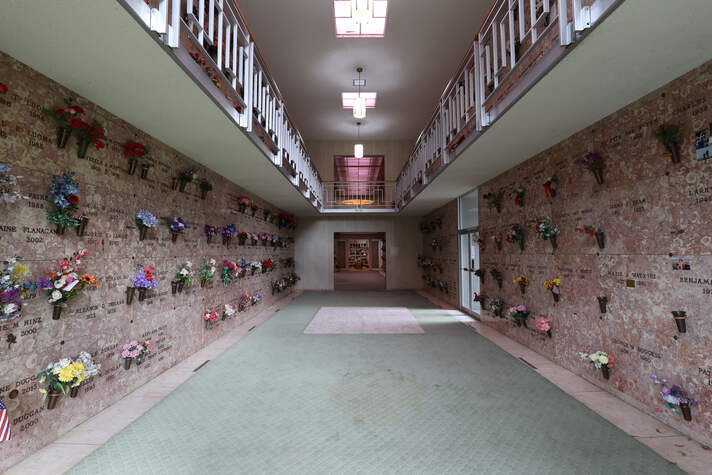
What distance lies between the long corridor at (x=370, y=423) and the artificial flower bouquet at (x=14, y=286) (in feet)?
3.85

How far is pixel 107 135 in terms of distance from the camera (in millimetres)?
3174

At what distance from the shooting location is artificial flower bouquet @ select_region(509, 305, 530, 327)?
16.1 ft

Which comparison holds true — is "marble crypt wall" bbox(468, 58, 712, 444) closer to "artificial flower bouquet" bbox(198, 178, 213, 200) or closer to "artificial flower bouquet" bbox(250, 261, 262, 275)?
"artificial flower bouquet" bbox(198, 178, 213, 200)

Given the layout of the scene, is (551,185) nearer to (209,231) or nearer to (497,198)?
(497,198)

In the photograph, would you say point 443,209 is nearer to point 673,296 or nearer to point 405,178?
point 405,178

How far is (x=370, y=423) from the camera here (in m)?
2.76

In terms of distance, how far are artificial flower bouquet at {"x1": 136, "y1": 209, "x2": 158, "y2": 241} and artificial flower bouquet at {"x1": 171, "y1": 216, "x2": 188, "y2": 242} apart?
1.32 ft

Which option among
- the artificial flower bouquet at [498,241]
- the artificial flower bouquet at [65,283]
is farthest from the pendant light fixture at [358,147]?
the artificial flower bouquet at [65,283]


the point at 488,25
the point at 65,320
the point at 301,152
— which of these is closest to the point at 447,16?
the point at 488,25

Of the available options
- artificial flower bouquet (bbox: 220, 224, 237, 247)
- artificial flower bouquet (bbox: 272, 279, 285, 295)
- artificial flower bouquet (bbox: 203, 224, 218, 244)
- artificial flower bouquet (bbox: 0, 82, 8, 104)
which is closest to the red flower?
artificial flower bouquet (bbox: 0, 82, 8, 104)

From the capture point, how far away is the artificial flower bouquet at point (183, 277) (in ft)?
13.9

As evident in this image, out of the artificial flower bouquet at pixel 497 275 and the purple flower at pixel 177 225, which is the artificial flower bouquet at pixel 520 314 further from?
the purple flower at pixel 177 225

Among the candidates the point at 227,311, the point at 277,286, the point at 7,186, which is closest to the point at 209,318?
the point at 227,311

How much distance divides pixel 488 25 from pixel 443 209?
632cm
